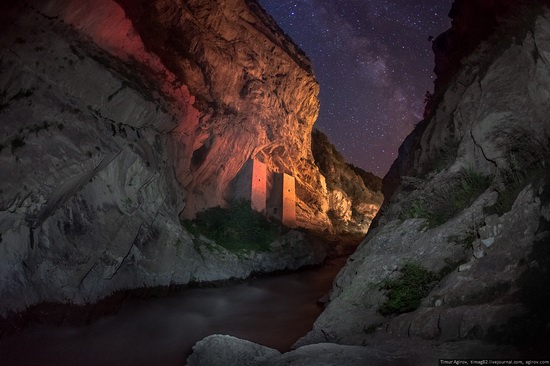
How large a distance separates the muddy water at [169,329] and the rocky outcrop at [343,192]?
31.1 m

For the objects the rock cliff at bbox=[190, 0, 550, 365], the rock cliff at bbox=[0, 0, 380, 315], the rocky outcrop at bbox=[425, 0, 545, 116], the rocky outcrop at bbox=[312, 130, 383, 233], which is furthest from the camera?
the rocky outcrop at bbox=[312, 130, 383, 233]

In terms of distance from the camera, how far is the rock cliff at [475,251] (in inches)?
155

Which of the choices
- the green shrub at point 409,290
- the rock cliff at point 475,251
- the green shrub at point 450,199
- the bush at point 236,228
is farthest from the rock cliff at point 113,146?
the green shrub at point 450,199

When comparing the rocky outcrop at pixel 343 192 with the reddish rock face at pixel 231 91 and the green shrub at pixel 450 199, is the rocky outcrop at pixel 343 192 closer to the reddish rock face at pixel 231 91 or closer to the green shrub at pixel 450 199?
the reddish rock face at pixel 231 91

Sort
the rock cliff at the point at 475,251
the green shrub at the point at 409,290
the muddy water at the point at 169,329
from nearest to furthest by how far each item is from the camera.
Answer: the rock cliff at the point at 475,251
the green shrub at the point at 409,290
the muddy water at the point at 169,329

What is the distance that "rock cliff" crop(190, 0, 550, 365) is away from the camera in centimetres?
393

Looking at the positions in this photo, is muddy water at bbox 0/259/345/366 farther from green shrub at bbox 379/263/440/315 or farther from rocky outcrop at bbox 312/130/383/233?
rocky outcrop at bbox 312/130/383/233

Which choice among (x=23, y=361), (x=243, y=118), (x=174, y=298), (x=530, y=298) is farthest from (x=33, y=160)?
(x=243, y=118)

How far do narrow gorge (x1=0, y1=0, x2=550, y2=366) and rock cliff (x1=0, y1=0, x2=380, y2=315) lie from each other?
74 mm

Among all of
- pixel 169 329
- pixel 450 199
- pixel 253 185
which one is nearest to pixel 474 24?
pixel 450 199

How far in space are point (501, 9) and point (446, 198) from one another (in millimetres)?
7161

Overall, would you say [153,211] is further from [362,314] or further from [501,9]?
[501,9]

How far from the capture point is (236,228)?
88.8 feet

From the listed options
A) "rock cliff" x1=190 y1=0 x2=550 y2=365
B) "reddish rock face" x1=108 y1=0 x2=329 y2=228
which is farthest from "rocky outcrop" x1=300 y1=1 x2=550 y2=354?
"reddish rock face" x1=108 y1=0 x2=329 y2=228
